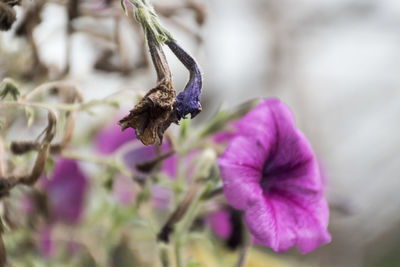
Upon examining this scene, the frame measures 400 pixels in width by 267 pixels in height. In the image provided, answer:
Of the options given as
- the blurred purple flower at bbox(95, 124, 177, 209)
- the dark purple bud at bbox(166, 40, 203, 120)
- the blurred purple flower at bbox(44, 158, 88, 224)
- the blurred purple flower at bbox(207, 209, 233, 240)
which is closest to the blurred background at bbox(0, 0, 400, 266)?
the blurred purple flower at bbox(95, 124, 177, 209)

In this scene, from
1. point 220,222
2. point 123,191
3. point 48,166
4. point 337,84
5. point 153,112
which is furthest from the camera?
point 337,84

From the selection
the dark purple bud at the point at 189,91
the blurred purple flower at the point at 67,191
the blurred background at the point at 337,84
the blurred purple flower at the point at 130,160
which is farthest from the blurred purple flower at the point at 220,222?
the blurred background at the point at 337,84

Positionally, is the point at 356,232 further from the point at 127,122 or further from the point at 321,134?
the point at 127,122

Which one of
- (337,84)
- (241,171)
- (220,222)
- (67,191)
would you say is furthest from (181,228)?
(337,84)

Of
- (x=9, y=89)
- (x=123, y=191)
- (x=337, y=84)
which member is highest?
(x=9, y=89)

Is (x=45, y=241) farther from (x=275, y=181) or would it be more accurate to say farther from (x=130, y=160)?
(x=275, y=181)

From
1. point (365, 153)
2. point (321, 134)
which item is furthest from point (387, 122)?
point (321, 134)

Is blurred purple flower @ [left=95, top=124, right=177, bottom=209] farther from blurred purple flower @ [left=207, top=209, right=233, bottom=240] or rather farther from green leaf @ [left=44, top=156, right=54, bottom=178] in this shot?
green leaf @ [left=44, top=156, right=54, bottom=178]
